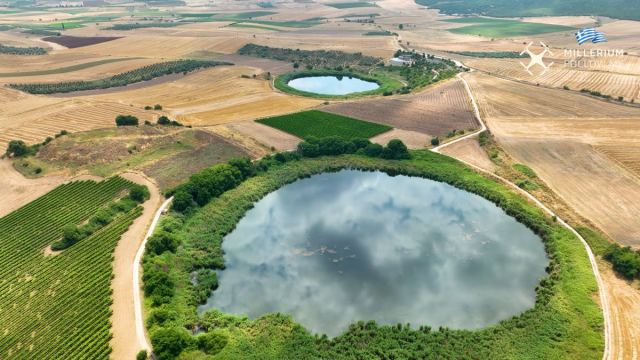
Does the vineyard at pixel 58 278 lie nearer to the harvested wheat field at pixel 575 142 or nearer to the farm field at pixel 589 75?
the harvested wheat field at pixel 575 142

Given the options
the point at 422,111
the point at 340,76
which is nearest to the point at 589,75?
the point at 422,111

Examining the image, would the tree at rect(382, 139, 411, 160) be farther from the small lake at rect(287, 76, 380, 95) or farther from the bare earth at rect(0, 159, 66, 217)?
the bare earth at rect(0, 159, 66, 217)

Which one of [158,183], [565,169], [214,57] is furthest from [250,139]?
[214,57]

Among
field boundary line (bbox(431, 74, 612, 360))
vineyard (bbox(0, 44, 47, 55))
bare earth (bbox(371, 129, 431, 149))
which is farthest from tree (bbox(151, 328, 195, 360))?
vineyard (bbox(0, 44, 47, 55))

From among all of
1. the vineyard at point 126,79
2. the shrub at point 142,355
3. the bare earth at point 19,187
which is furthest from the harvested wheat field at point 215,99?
the shrub at point 142,355

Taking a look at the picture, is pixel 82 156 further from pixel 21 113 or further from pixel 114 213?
pixel 21 113
